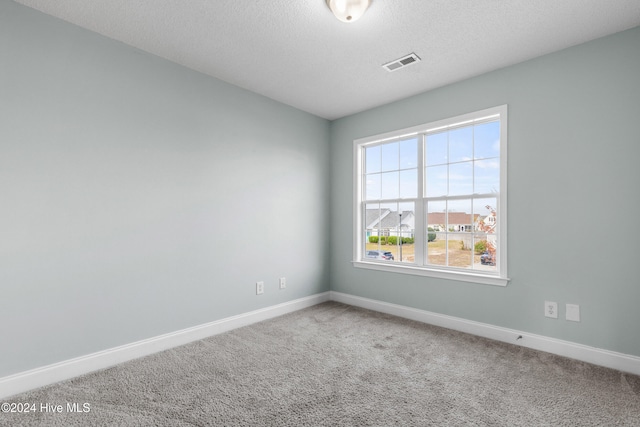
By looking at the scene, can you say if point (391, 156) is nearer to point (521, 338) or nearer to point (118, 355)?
point (521, 338)

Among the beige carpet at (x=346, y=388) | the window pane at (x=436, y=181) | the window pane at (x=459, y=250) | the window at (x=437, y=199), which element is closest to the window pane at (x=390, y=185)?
the window at (x=437, y=199)

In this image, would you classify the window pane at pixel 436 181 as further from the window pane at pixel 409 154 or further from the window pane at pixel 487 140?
the window pane at pixel 487 140

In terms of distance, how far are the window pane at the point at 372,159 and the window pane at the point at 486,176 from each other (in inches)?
48.1

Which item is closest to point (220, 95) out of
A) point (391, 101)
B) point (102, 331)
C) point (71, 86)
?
point (71, 86)

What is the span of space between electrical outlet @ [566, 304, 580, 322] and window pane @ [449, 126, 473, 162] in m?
1.58

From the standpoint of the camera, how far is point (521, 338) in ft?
8.85

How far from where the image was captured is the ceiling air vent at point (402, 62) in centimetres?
265

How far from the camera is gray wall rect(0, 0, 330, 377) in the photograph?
2.02 m

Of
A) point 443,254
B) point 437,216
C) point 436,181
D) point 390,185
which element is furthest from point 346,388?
point 390,185

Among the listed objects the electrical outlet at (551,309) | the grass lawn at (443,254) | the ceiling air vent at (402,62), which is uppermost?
the ceiling air vent at (402,62)

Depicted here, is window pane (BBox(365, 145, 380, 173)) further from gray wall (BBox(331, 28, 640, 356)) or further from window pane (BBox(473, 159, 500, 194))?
window pane (BBox(473, 159, 500, 194))

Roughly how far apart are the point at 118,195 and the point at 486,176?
335cm

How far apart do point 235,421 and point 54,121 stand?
2341mm

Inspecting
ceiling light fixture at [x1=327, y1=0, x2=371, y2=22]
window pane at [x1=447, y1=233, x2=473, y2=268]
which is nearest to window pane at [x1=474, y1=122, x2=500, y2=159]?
window pane at [x1=447, y1=233, x2=473, y2=268]
